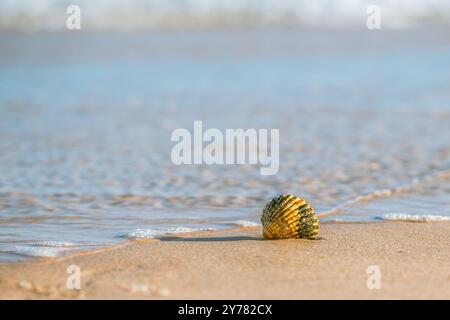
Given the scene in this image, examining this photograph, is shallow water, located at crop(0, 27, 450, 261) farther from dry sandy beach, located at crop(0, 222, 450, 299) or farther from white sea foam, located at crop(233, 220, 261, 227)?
dry sandy beach, located at crop(0, 222, 450, 299)

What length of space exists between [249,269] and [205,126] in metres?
4.59

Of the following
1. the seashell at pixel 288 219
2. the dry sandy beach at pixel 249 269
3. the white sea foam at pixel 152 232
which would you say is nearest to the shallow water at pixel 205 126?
the white sea foam at pixel 152 232

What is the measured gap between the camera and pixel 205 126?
8.59 metres

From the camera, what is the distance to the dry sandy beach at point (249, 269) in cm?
375

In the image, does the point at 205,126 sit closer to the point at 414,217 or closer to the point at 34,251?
the point at 414,217

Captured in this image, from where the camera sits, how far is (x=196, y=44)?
50.6 feet

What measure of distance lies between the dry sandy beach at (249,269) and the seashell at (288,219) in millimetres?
59

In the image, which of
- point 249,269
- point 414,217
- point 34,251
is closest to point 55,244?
point 34,251

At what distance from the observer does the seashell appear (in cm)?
455

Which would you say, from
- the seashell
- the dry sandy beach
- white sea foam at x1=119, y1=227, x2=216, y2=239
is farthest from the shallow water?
the seashell

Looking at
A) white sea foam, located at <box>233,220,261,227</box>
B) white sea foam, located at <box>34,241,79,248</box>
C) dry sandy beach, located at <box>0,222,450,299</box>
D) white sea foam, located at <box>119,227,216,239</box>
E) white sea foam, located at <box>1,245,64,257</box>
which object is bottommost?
dry sandy beach, located at <box>0,222,450,299</box>

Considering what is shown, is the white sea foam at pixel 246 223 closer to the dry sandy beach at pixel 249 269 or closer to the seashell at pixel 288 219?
the dry sandy beach at pixel 249 269

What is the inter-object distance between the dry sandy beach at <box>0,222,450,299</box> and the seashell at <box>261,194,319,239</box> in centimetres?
6
